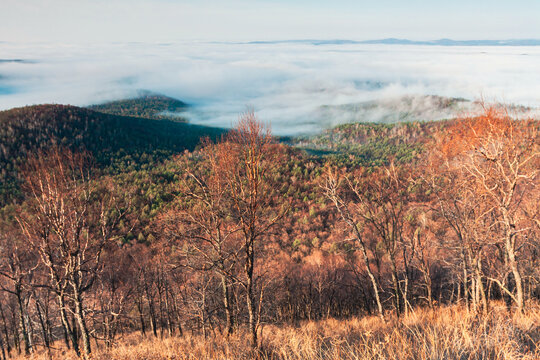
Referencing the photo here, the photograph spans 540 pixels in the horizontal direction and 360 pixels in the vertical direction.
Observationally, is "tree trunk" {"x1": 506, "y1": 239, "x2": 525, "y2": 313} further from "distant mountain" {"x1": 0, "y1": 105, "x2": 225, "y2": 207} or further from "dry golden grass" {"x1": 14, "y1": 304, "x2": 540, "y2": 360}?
"distant mountain" {"x1": 0, "y1": 105, "x2": 225, "y2": 207}

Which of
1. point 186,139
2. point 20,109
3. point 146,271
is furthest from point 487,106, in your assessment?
point 20,109

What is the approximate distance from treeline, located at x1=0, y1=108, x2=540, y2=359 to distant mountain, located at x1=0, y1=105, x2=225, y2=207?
42.8 metres

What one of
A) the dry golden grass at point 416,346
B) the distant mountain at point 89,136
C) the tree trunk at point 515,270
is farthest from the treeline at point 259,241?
the distant mountain at point 89,136

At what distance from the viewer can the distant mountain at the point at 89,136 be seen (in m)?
90.7

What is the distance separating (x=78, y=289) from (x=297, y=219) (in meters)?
44.6

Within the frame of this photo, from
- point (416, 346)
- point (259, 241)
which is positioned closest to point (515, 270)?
point (416, 346)

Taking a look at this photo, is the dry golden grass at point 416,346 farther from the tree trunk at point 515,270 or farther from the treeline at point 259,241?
the treeline at point 259,241

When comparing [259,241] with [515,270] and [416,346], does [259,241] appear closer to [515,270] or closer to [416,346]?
[515,270]

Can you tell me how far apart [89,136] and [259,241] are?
11222cm

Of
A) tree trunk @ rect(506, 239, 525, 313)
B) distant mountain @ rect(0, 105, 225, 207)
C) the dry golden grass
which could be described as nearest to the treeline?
tree trunk @ rect(506, 239, 525, 313)

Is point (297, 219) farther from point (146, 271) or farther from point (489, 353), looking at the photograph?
point (489, 353)

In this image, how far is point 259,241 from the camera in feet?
74.1

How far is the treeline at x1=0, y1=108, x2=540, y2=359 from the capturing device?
24.5 ft

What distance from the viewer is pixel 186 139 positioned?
126 m
